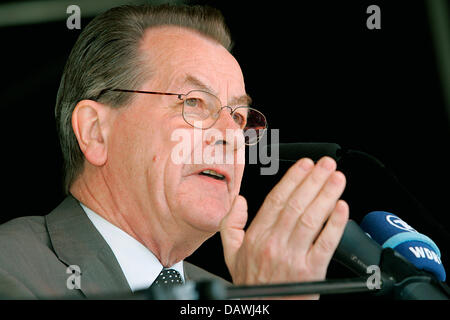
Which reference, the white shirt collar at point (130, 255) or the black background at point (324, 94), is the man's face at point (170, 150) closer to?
the white shirt collar at point (130, 255)

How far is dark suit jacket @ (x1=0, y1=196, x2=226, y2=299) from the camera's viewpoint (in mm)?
1383

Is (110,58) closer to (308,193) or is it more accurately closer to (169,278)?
(169,278)

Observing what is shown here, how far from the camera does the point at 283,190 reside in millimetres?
1128

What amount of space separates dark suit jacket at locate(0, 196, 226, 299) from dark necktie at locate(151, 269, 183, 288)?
0.18 m

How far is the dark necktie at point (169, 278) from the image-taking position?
1.68 m

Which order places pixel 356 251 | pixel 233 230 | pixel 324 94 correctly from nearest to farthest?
1. pixel 356 251
2. pixel 233 230
3. pixel 324 94

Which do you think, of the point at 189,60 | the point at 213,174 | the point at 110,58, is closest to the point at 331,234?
the point at 213,174

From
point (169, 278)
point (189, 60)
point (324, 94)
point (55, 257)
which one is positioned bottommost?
point (169, 278)

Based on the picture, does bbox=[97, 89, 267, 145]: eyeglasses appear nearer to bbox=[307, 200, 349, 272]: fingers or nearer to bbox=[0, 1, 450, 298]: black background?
bbox=[0, 1, 450, 298]: black background

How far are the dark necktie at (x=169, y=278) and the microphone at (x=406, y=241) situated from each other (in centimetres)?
67

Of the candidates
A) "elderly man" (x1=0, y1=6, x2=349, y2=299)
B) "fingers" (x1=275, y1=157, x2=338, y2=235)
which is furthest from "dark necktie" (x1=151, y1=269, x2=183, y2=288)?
"fingers" (x1=275, y1=157, x2=338, y2=235)

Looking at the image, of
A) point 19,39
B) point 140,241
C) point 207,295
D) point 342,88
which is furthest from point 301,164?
point 19,39

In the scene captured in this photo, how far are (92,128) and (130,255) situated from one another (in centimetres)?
45
